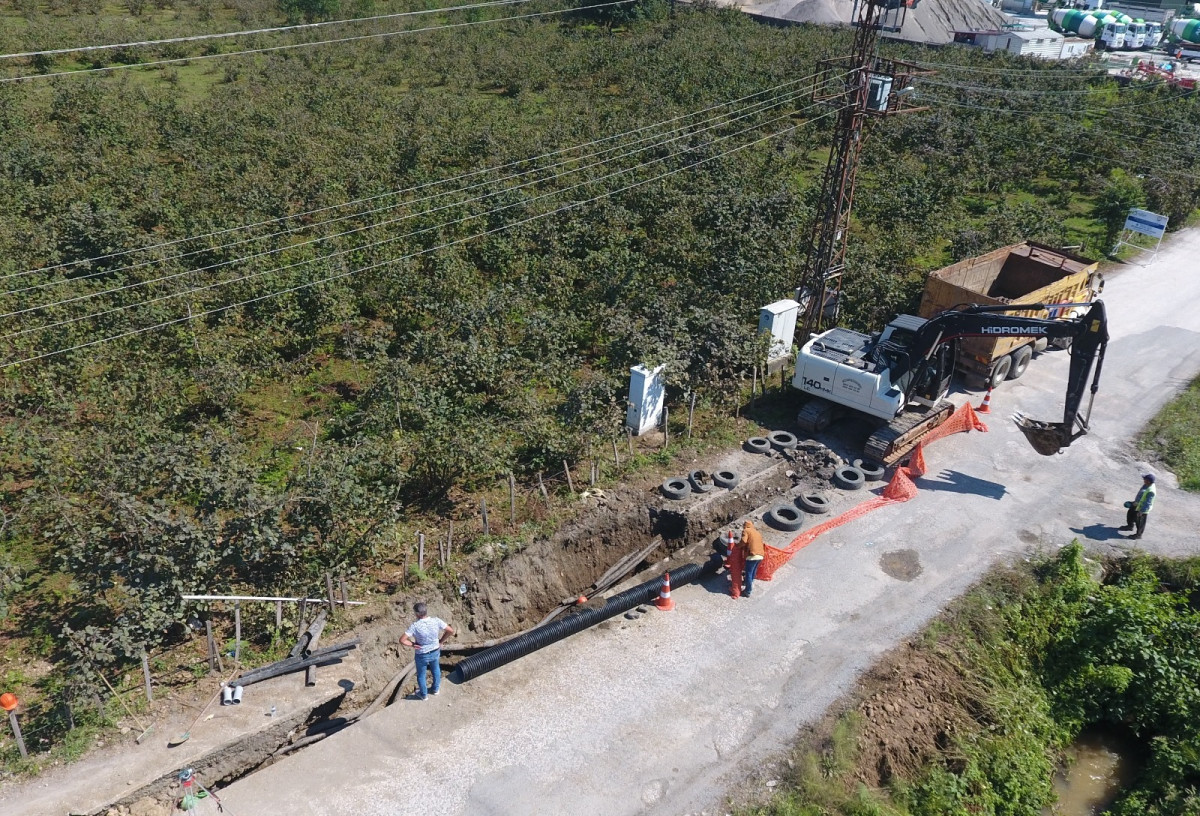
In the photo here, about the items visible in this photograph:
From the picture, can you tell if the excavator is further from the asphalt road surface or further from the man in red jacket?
the man in red jacket

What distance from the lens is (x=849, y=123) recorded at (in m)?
21.0

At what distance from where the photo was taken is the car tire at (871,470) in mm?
18188

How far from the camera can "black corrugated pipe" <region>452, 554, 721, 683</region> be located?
42.6 feet

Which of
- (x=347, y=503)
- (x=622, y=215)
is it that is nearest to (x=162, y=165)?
(x=622, y=215)

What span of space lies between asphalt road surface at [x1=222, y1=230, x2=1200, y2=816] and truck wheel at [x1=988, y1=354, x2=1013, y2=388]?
1.85 meters

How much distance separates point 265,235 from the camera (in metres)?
25.4

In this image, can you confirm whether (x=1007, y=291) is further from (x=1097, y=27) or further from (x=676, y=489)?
(x=1097, y=27)

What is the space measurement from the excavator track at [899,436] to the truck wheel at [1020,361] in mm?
4156

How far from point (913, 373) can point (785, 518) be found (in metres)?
5.17

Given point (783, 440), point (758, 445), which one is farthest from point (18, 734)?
point (783, 440)

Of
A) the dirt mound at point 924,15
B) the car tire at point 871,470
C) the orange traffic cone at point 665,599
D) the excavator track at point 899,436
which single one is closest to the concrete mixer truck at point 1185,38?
the dirt mound at point 924,15

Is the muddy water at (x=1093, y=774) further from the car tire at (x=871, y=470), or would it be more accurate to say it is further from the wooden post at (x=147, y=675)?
the wooden post at (x=147, y=675)

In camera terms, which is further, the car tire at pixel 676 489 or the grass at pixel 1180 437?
the grass at pixel 1180 437

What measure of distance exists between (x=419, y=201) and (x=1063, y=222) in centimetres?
2544
